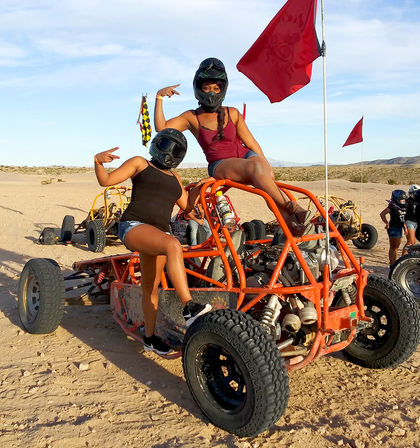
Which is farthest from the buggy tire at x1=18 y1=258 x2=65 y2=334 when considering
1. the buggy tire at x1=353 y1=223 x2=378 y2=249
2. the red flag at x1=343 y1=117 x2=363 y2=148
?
the red flag at x1=343 y1=117 x2=363 y2=148

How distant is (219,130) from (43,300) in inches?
101

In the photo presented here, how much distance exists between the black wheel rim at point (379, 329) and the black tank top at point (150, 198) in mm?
2026

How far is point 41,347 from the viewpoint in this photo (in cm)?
502

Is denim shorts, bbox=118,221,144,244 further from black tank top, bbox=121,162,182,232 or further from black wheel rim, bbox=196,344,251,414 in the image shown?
black wheel rim, bbox=196,344,251,414

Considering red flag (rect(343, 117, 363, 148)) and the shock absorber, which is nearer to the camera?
the shock absorber

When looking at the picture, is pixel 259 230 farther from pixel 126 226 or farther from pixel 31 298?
pixel 126 226

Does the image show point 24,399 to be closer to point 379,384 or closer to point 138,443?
point 138,443

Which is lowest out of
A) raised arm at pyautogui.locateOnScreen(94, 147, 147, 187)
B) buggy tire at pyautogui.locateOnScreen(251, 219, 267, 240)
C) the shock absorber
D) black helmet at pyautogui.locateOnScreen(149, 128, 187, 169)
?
buggy tire at pyautogui.locateOnScreen(251, 219, 267, 240)

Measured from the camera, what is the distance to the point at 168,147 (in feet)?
13.5

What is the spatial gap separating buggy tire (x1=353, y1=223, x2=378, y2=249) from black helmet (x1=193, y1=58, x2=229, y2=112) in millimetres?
9121

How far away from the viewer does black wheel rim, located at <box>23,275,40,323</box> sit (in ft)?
17.9

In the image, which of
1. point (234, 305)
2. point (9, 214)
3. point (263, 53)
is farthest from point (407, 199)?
point (9, 214)

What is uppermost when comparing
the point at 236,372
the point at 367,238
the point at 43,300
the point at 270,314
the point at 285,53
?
the point at 285,53

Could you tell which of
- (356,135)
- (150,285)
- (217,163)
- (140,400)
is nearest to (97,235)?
(150,285)
